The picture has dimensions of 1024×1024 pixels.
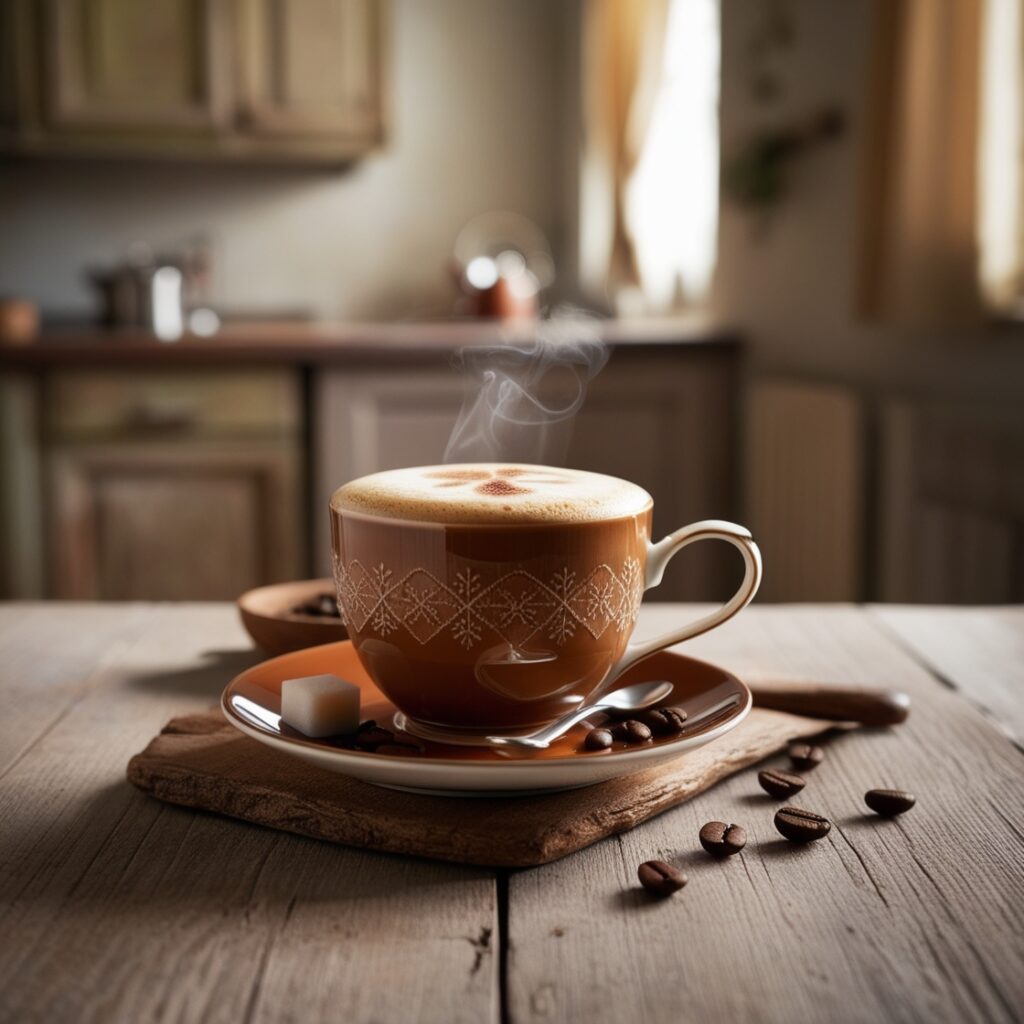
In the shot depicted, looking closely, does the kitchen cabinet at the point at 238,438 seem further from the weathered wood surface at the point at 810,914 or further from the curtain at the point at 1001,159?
the weathered wood surface at the point at 810,914

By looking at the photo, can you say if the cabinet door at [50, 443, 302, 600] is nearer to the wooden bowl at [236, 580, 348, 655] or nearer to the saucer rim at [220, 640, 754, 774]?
the wooden bowl at [236, 580, 348, 655]

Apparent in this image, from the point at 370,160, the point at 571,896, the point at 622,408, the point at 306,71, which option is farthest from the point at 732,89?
the point at 571,896

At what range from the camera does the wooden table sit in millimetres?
386

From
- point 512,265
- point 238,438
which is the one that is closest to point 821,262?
point 238,438

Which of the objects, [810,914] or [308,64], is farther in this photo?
[308,64]

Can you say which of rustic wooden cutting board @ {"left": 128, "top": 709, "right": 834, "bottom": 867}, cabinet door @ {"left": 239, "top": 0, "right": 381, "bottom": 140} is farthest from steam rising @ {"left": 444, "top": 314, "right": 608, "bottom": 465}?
rustic wooden cutting board @ {"left": 128, "top": 709, "right": 834, "bottom": 867}

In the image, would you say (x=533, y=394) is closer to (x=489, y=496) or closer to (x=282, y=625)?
(x=282, y=625)

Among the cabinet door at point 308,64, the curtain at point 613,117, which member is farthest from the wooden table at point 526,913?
the cabinet door at point 308,64

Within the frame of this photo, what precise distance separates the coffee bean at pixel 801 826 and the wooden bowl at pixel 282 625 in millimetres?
313

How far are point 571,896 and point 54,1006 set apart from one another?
19 centimetres

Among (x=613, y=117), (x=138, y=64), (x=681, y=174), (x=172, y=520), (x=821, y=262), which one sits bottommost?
(x=172, y=520)

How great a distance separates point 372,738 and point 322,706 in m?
0.03

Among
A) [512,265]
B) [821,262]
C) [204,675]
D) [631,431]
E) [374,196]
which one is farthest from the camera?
[374,196]

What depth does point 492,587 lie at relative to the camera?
1.75 feet
